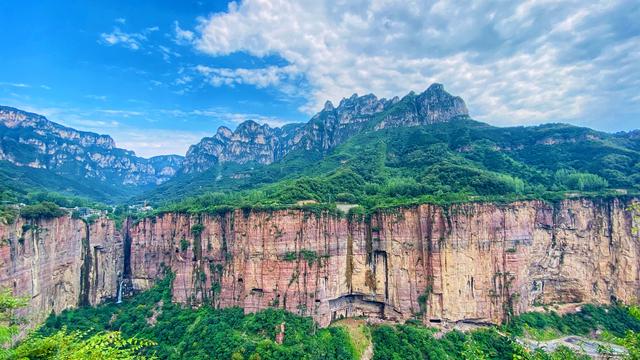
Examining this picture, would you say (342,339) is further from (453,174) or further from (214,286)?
(453,174)

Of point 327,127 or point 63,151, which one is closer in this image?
point 327,127

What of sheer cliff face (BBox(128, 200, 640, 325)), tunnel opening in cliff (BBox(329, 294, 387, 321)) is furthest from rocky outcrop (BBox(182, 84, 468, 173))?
tunnel opening in cliff (BBox(329, 294, 387, 321))

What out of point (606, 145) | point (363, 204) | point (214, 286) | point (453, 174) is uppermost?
point (606, 145)

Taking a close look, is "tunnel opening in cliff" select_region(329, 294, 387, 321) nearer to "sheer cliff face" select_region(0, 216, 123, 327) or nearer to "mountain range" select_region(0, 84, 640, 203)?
"mountain range" select_region(0, 84, 640, 203)

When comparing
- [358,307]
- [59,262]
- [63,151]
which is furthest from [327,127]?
[63,151]

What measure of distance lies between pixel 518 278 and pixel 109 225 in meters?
62.6

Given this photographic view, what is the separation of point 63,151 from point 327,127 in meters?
102

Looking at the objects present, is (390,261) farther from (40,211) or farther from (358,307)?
(40,211)

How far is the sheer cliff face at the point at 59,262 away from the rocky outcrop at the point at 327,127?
75.7 metres

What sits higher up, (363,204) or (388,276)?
(363,204)

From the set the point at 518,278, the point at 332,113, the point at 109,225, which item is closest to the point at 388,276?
the point at 518,278

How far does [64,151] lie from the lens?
132 meters

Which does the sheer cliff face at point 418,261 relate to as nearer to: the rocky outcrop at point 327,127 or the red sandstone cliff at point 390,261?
the red sandstone cliff at point 390,261

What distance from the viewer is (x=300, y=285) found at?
137 ft
